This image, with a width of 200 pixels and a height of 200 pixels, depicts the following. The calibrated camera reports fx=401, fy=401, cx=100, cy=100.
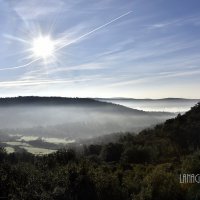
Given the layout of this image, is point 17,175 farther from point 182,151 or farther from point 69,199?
point 182,151

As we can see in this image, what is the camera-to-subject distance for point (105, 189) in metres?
39.6

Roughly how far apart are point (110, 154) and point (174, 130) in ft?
92.6

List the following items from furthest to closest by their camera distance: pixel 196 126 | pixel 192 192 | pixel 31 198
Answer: pixel 196 126 → pixel 192 192 → pixel 31 198

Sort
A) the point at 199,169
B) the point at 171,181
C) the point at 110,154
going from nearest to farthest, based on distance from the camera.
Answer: the point at 171,181, the point at 199,169, the point at 110,154

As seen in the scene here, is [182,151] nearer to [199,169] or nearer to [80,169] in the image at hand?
[199,169]

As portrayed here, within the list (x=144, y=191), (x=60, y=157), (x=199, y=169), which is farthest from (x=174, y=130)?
(x=144, y=191)

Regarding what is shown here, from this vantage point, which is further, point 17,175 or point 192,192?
point 17,175

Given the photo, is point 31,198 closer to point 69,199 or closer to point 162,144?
point 69,199

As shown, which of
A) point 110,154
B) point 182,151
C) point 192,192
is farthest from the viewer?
point 110,154

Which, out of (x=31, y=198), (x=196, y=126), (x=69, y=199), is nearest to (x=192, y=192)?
(x=69, y=199)

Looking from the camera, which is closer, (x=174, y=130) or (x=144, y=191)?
(x=144, y=191)

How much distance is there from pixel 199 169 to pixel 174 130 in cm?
7055

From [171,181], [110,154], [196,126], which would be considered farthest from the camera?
[196,126]

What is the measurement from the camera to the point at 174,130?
115 metres
